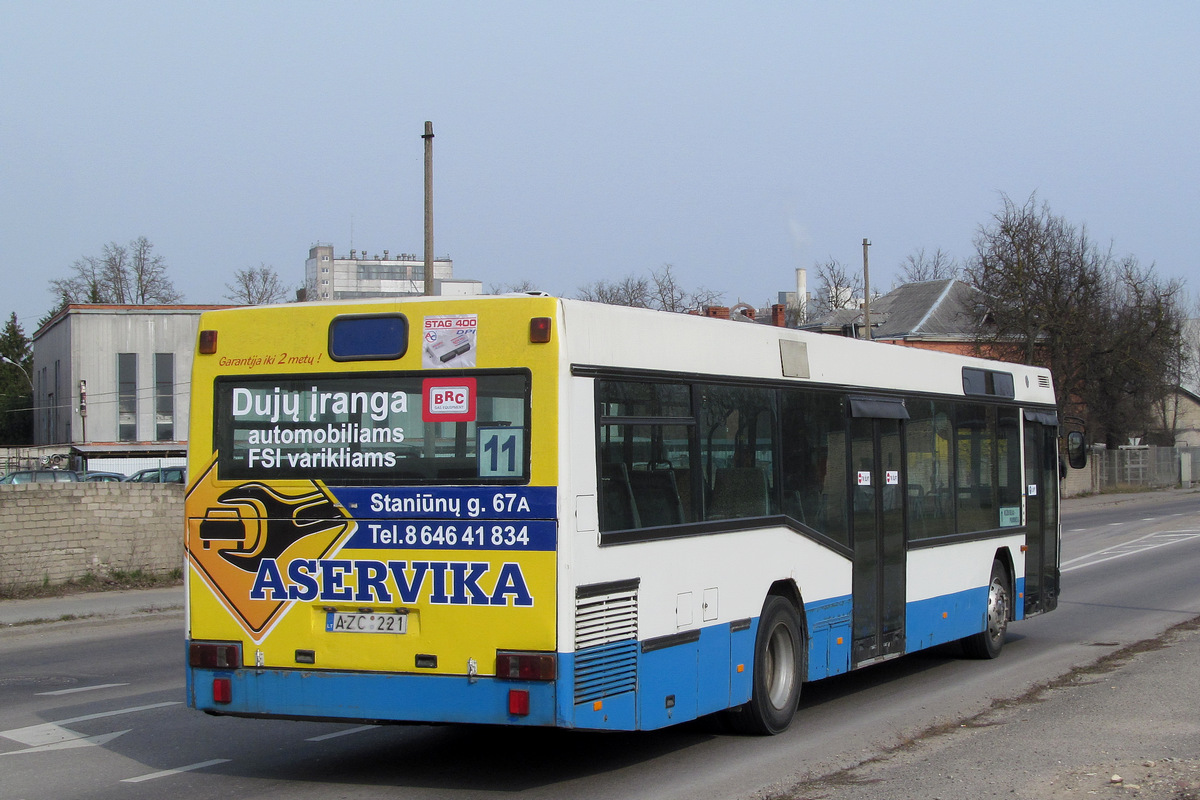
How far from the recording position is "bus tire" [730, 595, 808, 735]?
8367mm

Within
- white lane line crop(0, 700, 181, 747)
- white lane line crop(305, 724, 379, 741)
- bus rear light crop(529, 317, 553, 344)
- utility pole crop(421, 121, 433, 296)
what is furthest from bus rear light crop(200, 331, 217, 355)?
utility pole crop(421, 121, 433, 296)

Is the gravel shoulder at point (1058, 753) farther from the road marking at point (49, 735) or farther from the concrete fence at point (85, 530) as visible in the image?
the concrete fence at point (85, 530)

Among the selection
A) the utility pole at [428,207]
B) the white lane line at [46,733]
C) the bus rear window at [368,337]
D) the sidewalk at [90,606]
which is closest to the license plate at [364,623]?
the bus rear window at [368,337]

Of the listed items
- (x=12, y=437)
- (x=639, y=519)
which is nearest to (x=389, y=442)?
(x=639, y=519)

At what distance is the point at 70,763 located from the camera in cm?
795

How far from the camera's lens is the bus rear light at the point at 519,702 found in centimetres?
659

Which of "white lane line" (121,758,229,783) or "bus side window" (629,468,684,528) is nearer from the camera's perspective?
"bus side window" (629,468,684,528)

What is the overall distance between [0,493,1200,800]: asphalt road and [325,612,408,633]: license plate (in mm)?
915

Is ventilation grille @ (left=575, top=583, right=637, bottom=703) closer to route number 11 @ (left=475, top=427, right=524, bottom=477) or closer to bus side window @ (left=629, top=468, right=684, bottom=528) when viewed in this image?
bus side window @ (left=629, top=468, right=684, bottom=528)

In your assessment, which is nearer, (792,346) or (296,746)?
(296,746)

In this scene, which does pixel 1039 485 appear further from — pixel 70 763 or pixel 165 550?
pixel 165 550

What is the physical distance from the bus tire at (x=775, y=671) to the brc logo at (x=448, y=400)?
105 inches

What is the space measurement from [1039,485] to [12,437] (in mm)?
79650

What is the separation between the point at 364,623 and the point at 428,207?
54.2 feet
